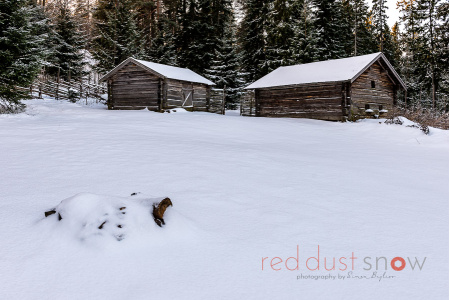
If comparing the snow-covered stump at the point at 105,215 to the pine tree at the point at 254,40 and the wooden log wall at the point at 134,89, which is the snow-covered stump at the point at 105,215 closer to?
the wooden log wall at the point at 134,89

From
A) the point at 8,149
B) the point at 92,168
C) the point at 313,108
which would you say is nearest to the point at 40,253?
the point at 92,168

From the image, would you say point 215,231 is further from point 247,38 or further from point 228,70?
point 247,38

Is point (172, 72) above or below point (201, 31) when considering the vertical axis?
below

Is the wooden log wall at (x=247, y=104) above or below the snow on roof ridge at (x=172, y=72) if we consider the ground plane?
below

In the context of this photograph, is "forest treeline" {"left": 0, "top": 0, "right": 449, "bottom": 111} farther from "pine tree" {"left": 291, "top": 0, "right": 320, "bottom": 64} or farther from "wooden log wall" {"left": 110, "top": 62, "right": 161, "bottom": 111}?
"wooden log wall" {"left": 110, "top": 62, "right": 161, "bottom": 111}

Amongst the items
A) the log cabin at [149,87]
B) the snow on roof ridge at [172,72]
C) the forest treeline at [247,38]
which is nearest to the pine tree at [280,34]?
the forest treeline at [247,38]

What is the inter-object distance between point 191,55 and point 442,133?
27.4m

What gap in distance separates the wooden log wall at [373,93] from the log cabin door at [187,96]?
475 inches

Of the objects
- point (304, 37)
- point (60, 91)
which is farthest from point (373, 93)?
point (60, 91)

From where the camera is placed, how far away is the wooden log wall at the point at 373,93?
20047 mm

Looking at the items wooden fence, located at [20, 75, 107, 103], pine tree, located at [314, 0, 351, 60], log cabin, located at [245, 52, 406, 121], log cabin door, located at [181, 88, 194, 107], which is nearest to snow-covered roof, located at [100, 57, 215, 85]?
log cabin door, located at [181, 88, 194, 107]

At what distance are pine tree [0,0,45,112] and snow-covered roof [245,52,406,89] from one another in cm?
1444

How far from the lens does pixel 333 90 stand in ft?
65.2

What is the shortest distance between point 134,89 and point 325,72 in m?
14.1
